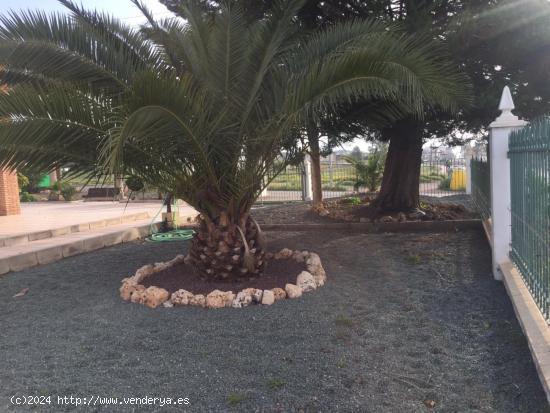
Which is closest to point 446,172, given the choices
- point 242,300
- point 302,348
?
point 242,300

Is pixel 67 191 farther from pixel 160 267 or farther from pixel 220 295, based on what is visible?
pixel 220 295

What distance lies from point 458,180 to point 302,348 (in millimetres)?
17114

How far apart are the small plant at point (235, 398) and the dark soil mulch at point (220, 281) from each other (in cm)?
208

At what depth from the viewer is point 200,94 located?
4.52 metres

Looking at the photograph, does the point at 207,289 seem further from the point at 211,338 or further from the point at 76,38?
the point at 76,38

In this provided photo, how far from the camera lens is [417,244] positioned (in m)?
7.23

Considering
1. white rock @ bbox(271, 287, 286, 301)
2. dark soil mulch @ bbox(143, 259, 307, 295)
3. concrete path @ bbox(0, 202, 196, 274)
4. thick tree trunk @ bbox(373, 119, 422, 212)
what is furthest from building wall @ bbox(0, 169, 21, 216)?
white rock @ bbox(271, 287, 286, 301)

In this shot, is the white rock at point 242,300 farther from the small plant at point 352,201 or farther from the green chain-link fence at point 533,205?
the small plant at point 352,201

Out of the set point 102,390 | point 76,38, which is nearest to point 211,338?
point 102,390

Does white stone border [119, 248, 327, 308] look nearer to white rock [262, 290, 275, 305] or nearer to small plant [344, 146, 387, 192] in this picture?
white rock [262, 290, 275, 305]

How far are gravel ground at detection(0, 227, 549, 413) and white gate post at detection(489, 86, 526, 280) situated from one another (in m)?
0.37

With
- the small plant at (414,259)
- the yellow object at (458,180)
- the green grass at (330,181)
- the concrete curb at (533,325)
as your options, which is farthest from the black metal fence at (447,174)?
the concrete curb at (533,325)

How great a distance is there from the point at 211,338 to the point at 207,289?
1.23 meters

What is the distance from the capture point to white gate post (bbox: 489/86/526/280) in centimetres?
481
